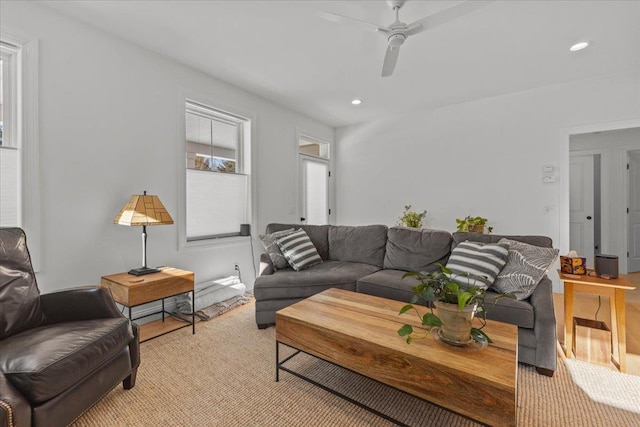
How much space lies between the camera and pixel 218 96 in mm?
3451

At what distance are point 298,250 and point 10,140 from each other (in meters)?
2.42

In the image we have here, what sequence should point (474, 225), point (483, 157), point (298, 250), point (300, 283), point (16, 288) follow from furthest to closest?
point (483, 157) → point (474, 225) → point (298, 250) → point (300, 283) → point (16, 288)

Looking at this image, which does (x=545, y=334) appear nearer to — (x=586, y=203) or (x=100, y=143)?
(x=100, y=143)

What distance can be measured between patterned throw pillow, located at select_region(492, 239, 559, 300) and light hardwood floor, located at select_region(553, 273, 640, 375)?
2.55ft

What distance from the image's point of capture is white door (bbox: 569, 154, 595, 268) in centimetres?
491

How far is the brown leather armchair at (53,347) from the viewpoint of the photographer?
1.20 meters

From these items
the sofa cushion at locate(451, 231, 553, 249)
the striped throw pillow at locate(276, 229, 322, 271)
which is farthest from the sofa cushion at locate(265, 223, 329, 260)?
the sofa cushion at locate(451, 231, 553, 249)

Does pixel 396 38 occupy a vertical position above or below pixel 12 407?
above

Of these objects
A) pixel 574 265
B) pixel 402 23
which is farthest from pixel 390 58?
pixel 574 265

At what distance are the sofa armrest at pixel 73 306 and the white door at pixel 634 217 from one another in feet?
23.2

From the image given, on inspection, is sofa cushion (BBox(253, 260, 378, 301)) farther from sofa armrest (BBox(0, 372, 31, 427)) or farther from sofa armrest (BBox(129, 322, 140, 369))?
sofa armrest (BBox(0, 372, 31, 427))

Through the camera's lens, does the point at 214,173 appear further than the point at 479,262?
Yes

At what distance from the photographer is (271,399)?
1696 mm

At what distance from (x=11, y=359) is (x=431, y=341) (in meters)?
1.92
